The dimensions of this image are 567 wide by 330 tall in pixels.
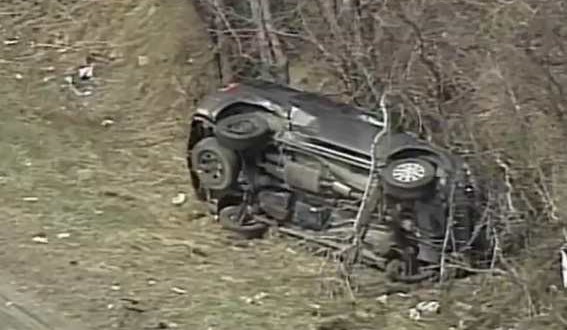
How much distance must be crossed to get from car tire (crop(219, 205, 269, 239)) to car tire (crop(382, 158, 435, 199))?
107cm

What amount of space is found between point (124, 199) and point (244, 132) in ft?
3.34

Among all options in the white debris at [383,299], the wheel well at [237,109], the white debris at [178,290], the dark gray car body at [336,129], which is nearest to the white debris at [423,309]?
the white debris at [383,299]

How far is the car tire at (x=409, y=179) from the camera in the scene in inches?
290

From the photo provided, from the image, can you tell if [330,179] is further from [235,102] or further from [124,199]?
[124,199]

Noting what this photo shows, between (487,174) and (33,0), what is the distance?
5926 mm

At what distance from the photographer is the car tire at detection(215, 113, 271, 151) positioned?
27.0 feet

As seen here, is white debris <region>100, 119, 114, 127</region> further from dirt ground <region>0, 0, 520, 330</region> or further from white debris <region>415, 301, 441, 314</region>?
white debris <region>415, 301, 441, 314</region>

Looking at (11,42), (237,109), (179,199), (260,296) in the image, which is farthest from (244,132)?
(11,42)

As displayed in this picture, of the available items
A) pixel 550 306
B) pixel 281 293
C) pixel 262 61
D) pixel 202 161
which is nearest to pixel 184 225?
pixel 202 161

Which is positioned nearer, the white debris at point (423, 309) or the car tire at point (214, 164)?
the white debris at point (423, 309)

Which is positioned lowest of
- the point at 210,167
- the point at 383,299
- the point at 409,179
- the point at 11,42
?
the point at 383,299

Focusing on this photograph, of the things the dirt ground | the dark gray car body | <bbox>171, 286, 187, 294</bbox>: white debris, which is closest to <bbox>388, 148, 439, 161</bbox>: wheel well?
the dark gray car body

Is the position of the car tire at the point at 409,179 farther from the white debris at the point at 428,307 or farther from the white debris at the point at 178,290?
the white debris at the point at 178,290

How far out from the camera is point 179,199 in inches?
346
